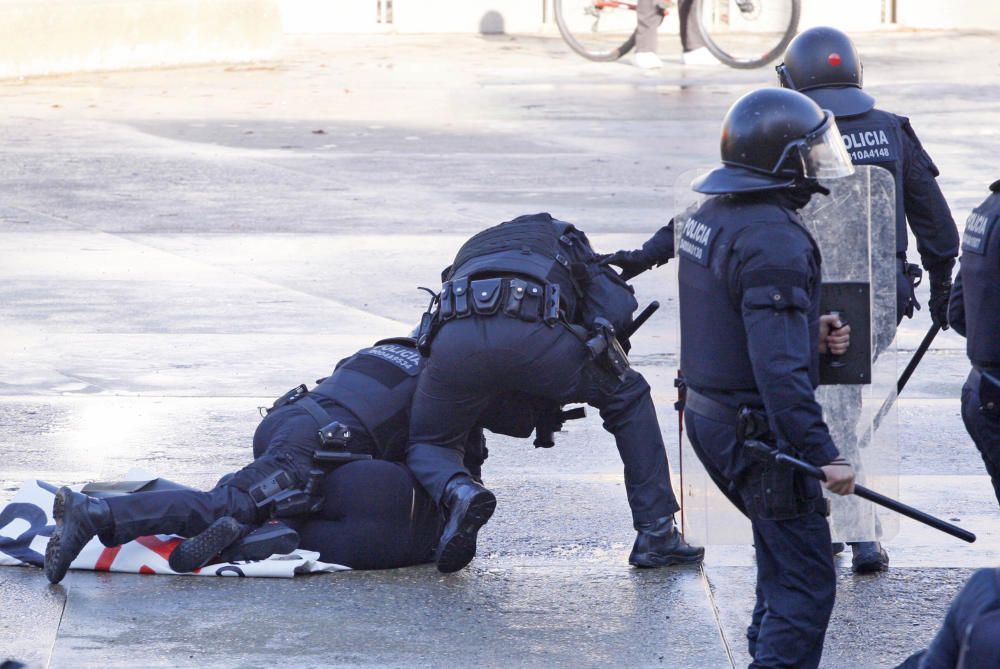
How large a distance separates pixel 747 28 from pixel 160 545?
16791 mm

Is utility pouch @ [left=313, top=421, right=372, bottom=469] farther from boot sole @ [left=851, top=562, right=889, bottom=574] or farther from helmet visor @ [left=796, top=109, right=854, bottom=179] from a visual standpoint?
helmet visor @ [left=796, top=109, right=854, bottom=179]

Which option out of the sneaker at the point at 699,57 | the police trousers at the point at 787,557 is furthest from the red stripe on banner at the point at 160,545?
the sneaker at the point at 699,57

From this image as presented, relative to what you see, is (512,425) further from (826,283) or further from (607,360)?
(826,283)

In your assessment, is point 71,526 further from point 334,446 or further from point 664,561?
point 664,561

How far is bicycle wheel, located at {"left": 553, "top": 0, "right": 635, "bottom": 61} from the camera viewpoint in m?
20.1

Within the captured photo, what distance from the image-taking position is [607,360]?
5461 millimetres

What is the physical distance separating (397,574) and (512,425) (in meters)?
0.67

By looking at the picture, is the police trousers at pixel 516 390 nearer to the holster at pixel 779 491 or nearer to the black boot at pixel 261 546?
the black boot at pixel 261 546

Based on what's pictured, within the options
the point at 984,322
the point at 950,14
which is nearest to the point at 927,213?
the point at 984,322

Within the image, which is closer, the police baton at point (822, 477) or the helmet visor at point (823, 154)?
the police baton at point (822, 477)

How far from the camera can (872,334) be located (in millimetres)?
5285

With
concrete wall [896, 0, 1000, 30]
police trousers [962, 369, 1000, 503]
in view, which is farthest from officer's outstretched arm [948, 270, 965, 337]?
concrete wall [896, 0, 1000, 30]

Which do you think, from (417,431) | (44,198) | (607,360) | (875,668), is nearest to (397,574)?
(417,431)

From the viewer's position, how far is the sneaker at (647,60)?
766 inches
